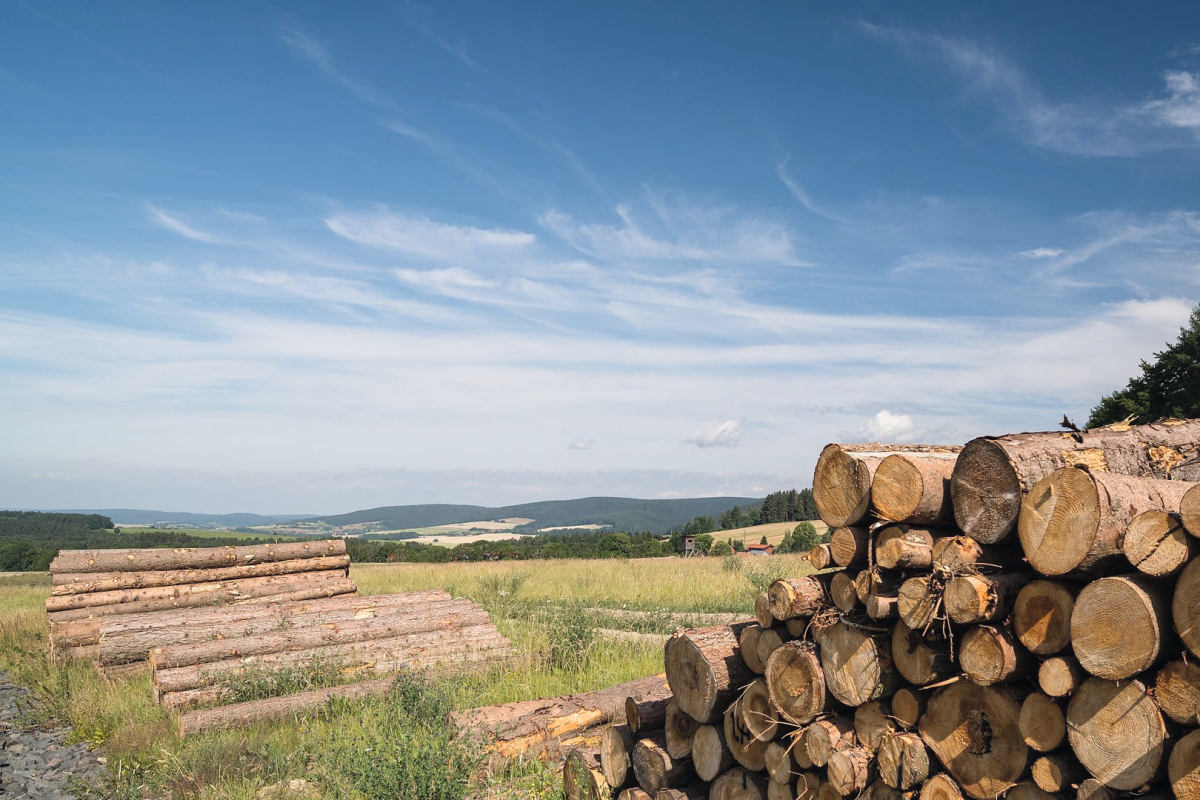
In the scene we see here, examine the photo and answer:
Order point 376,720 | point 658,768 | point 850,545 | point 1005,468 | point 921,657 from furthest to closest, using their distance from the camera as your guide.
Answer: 1. point 376,720
2. point 658,768
3. point 850,545
4. point 921,657
5. point 1005,468

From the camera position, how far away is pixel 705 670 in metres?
4.64

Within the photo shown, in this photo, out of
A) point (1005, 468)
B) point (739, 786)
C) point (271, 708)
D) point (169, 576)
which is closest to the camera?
point (1005, 468)

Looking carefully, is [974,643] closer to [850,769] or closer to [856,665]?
[856,665]

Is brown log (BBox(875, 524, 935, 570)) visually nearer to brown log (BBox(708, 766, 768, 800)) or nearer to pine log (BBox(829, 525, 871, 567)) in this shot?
pine log (BBox(829, 525, 871, 567))

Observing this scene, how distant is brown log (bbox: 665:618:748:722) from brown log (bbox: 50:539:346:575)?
1213cm

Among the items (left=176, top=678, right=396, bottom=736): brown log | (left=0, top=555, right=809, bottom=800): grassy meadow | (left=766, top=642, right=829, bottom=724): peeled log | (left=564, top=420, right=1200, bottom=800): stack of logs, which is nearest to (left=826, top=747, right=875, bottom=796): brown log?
(left=564, top=420, right=1200, bottom=800): stack of logs

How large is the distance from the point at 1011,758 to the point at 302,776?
604cm

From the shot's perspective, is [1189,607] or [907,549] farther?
[907,549]

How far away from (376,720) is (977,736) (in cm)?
622

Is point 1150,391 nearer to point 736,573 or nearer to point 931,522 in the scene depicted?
point 736,573

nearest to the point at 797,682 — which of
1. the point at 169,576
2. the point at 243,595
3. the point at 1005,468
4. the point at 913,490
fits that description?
the point at 913,490

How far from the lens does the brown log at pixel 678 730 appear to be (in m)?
4.87

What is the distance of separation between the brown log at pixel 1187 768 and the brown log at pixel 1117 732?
64mm

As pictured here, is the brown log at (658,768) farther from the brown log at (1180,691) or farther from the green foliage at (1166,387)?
the green foliage at (1166,387)
